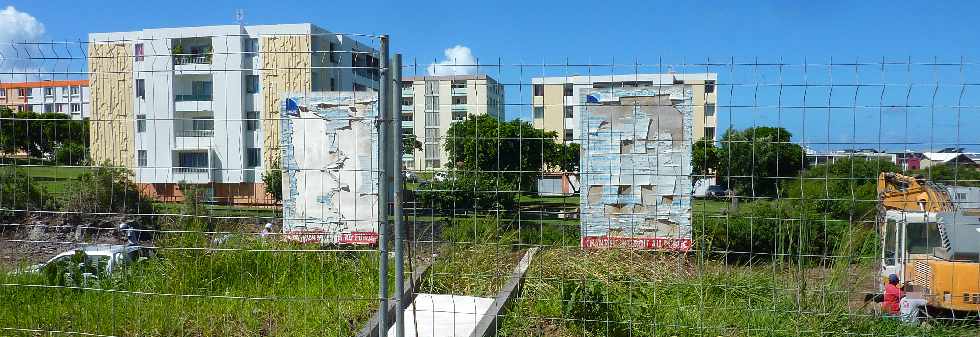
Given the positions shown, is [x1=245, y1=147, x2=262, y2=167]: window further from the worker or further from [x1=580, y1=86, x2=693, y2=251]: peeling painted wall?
the worker

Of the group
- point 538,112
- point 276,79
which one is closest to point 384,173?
point 538,112

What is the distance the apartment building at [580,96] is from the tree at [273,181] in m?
1.73

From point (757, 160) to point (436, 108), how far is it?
1848mm

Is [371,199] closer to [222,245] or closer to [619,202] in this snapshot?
[619,202]

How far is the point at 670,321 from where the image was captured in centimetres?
464

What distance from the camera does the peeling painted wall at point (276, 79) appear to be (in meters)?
4.21

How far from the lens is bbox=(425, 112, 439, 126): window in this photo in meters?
4.19

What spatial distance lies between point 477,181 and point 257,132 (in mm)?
1465

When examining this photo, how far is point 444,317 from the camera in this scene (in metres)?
5.40

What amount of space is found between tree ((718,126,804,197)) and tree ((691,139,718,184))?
4 centimetres

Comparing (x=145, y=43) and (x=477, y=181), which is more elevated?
(x=145, y=43)

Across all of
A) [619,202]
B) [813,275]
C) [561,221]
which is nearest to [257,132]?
[561,221]

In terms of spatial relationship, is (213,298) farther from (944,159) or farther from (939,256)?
(939,256)

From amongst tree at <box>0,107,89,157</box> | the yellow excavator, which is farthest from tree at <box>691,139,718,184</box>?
tree at <box>0,107,89,157</box>
